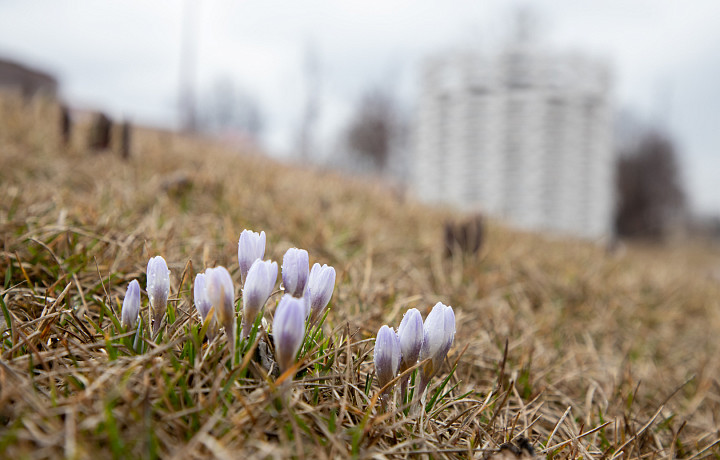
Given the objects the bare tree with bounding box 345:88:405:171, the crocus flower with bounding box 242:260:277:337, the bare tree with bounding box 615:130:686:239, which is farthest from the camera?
the bare tree with bounding box 345:88:405:171

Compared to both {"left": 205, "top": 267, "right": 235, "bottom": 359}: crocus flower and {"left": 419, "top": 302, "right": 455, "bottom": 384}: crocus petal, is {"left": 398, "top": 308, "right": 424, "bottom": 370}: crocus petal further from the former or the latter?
{"left": 205, "top": 267, "right": 235, "bottom": 359}: crocus flower

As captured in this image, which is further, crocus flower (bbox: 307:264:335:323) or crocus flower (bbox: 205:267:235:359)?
crocus flower (bbox: 307:264:335:323)

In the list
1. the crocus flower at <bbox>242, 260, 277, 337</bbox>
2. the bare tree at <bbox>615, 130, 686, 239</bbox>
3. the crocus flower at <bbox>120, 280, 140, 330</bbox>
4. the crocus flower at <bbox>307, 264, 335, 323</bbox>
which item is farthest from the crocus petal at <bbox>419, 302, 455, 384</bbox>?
the bare tree at <bbox>615, 130, 686, 239</bbox>

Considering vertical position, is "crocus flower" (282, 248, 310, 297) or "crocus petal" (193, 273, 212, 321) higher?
"crocus flower" (282, 248, 310, 297)

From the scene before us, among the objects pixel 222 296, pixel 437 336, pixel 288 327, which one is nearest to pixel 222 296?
pixel 222 296

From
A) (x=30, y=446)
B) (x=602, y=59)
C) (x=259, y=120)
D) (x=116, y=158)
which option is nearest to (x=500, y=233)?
(x=116, y=158)
